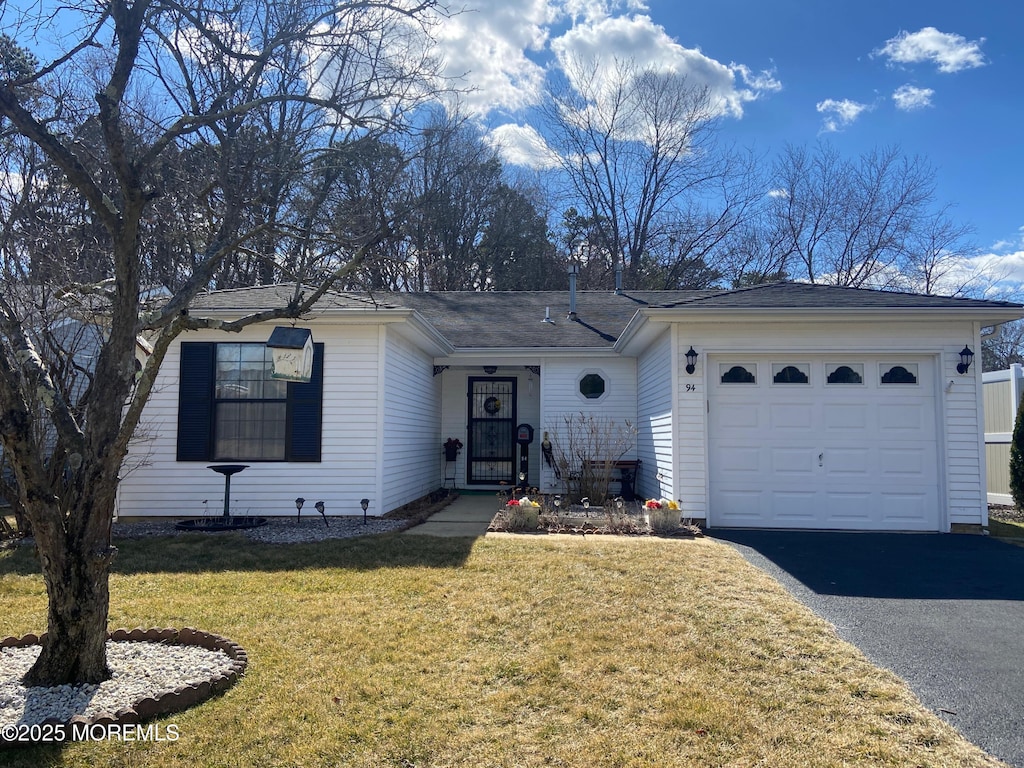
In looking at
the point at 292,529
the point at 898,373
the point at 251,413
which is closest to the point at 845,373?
the point at 898,373

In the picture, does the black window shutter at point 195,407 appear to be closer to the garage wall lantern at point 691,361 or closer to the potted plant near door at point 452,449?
the potted plant near door at point 452,449

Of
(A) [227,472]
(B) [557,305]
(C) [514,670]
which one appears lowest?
(C) [514,670]

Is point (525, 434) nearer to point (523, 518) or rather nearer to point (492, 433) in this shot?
point (492, 433)

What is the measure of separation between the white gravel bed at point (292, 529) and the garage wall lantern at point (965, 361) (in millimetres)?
7103

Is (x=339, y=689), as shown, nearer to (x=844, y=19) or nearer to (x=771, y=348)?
(x=771, y=348)

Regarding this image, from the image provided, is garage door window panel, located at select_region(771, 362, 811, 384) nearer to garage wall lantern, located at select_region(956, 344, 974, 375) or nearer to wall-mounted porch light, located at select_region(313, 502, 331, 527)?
garage wall lantern, located at select_region(956, 344, 974, 375)

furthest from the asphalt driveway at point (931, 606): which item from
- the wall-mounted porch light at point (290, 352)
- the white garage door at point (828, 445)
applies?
the wall-mounted porch light at point (290, 352)

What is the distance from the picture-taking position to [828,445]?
8.16m

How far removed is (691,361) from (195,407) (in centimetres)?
660

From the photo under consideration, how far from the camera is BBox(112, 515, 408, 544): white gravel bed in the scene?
7594 mm

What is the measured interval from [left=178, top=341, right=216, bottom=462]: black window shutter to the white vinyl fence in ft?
39.5

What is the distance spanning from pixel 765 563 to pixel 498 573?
2.59 m

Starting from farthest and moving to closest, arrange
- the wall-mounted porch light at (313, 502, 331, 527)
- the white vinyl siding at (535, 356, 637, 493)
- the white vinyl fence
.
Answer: the white vinyl siding at (535, 356, 637, 493) < the white vinyl fence < the wall-mounted porch light at (313, 502, 331, 527)

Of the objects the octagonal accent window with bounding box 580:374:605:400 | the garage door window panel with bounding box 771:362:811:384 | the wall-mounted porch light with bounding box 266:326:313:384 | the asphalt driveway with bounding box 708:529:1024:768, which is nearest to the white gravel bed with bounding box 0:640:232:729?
the wall-mounted porch light with bounding box 266:326:313:384
